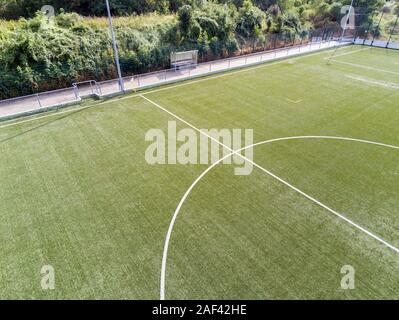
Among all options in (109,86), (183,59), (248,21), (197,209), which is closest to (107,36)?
(109,86)

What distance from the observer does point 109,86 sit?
1738cm

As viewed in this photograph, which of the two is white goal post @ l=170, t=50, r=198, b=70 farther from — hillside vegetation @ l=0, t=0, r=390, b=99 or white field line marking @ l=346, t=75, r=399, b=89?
white field line marking @ l=346, t=75, r=399, b=89

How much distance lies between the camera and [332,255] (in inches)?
272

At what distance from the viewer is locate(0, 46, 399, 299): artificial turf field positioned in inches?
246

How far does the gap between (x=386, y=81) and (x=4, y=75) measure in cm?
2669

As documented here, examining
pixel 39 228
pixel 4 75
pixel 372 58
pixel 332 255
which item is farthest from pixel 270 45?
pixel 39 228

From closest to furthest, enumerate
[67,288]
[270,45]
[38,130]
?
[67,288] → [38,130] → [270,45]

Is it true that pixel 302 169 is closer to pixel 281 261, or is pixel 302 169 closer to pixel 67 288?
pixel 281 261

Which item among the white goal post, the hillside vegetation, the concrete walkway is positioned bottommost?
the concrete walkway

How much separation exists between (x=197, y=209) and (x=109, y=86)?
42.3ft

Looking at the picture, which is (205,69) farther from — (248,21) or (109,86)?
(248,21)

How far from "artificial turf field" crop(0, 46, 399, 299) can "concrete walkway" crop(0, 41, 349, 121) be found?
1338mm

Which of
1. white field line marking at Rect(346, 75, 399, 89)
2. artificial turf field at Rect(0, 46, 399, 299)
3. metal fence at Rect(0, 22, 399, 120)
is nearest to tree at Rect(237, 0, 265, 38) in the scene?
metal fence at Rect(0, 22, 399, 120)

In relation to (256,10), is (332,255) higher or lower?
lower
